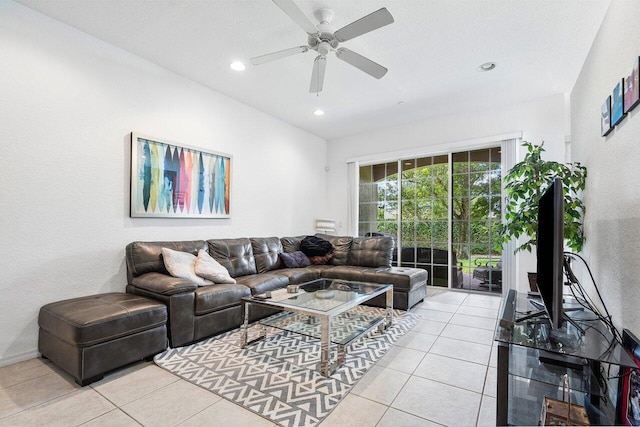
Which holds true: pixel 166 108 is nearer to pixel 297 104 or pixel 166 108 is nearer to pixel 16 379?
pixel 297 104

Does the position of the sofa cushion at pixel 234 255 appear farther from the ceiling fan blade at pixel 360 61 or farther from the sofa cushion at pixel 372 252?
the ceiling fan blade at pixel 360 61

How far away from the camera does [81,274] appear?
109 inches

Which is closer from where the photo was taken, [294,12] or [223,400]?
[223,400]

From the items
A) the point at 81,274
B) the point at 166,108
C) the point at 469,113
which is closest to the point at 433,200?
the point at 469,113

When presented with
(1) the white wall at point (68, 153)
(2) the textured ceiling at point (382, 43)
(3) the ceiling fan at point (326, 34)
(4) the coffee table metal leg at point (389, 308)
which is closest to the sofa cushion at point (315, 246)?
(1) the white wall at point (68, 153)

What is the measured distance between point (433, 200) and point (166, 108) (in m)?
4.22

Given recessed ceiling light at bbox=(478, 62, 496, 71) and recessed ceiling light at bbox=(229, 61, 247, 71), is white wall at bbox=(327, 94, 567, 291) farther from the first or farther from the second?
recessed ceiling light at bbox=(229, 61, 247, 71)

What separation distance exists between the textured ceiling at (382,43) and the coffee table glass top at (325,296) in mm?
2400

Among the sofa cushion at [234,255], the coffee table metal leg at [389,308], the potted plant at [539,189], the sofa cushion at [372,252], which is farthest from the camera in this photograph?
the sofa cushion at [372,252]

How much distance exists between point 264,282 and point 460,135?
3.81 m

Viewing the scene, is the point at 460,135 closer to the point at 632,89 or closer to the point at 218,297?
the point at 632,89

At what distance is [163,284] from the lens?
2.59 meters

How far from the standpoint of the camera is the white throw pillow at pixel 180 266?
9.48ft

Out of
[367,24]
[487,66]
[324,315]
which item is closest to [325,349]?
[324,315]
